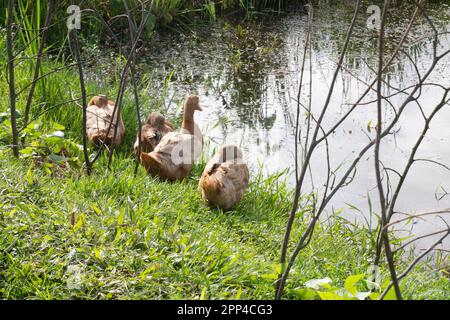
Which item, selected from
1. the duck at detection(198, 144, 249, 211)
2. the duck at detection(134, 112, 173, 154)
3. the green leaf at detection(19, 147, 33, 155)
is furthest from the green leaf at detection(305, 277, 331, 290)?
the duck at detection(134, 112, 173, 154)

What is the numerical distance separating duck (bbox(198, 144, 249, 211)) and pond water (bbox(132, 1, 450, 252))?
764 millimetres

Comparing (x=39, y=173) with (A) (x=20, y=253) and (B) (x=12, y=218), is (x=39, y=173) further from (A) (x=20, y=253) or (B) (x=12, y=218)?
(A) (x=20, y=253)

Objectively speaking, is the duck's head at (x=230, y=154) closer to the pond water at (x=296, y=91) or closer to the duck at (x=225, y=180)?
the duck at (x=225, y=180)

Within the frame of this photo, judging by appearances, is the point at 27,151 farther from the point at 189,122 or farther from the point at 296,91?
the point at 296,91

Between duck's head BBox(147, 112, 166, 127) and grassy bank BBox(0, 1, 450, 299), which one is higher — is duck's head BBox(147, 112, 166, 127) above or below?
above

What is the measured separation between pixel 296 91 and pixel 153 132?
7.56ft

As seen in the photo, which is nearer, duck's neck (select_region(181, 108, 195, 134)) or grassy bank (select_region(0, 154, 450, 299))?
grassy bank (select_region(0, 154, 450, 299))

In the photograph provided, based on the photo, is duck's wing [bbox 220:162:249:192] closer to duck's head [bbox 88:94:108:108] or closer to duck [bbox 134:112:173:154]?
duck [bbox 134:112:173:154]

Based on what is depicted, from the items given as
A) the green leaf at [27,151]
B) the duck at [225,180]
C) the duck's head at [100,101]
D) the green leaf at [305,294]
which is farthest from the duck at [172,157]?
the green leaf at [305,294]

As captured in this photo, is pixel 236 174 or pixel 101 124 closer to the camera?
pixel 236 174

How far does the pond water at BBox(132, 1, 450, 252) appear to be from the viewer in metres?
5.12

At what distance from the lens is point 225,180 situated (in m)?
4.04

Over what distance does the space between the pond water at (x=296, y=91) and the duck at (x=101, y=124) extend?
0.71m

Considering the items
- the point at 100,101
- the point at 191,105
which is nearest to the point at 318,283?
the point at 191,105
